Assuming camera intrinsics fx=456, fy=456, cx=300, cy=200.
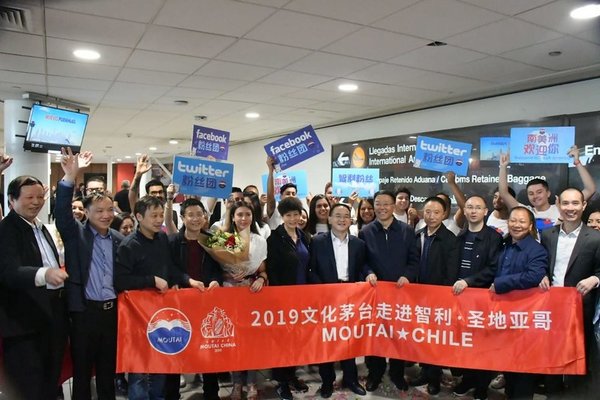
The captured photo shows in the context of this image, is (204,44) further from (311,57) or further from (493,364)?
(493,364)

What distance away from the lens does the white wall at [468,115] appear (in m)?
5.08

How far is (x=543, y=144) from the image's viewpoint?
4.31 m

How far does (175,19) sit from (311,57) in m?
1.41

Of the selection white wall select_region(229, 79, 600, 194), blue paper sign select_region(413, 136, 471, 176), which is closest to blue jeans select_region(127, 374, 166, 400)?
blue paper sign select_region(413, 136, 471, 176)

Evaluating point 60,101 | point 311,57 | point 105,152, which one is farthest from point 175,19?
point 105,152

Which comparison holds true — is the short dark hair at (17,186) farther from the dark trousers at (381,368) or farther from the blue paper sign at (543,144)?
the blue paper sign at (543,144)

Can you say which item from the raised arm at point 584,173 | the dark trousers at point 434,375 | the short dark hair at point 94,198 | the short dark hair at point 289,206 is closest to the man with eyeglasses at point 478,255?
the dark trousers at point 434,375

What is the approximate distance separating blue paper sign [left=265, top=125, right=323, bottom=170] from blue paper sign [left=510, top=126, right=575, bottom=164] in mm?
1989

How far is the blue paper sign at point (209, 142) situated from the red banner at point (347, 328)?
1941 millimetres

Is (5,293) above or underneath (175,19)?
underneath

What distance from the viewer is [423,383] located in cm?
352

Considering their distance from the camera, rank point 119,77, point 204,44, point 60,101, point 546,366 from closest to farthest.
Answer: point 546,366
point 204,44
point 119,77
point 60,101

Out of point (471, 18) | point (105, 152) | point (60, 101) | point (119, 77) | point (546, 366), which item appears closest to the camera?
point (546, 366)

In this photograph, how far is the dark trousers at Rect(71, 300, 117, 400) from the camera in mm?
2580
